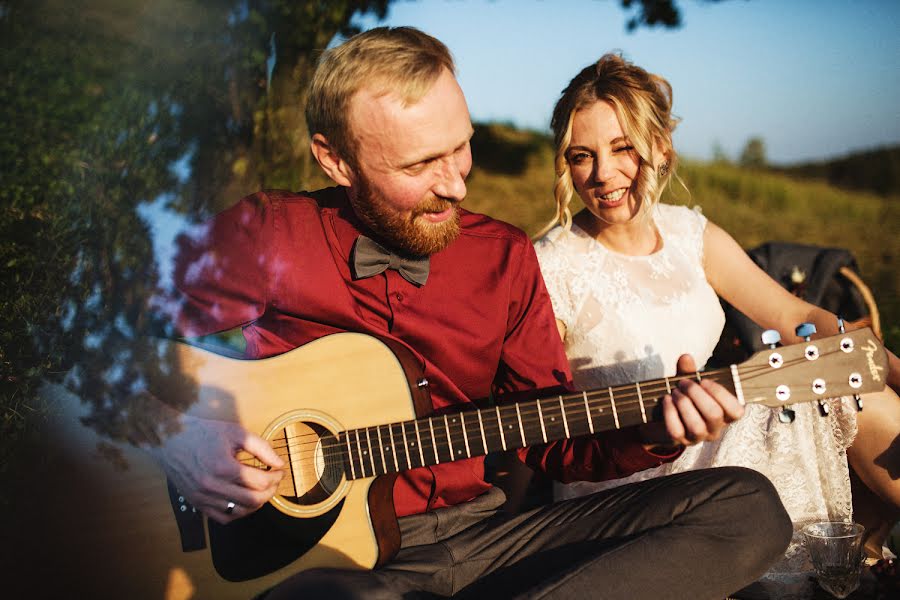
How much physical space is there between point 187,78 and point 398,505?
142 cm

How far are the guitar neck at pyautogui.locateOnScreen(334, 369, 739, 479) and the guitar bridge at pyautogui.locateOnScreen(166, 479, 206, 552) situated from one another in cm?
38

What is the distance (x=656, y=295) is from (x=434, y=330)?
0.96 meters

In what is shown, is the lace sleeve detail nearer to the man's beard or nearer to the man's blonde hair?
the man's beard

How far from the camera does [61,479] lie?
1871 millimetres

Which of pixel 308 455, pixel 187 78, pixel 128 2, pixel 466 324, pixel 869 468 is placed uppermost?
pixel 128 2

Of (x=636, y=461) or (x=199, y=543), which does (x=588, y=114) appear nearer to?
(x=636, y=461)

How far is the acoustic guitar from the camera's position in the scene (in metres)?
1.85

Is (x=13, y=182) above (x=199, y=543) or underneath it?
above

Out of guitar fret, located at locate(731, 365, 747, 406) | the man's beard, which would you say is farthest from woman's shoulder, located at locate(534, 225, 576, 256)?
guitar fret, located at locate(731, 365, 747, 406)

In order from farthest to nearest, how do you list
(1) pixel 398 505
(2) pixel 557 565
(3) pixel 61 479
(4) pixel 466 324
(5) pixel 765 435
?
(5) pixel 765 435 < (4) pixel 466 324 < (1) pixel 398 505 < (2) pixel 557 565 < (3) pixel 61 479

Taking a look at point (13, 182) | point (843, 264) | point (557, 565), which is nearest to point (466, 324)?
point (557, 565)

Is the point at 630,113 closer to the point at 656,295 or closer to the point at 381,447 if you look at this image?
the point at 656,295

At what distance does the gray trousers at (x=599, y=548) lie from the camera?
5.84ft

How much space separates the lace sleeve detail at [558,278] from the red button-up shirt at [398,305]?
1.35 ft
